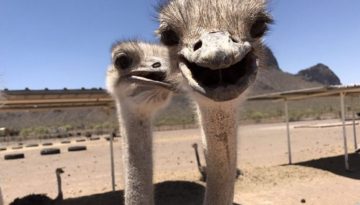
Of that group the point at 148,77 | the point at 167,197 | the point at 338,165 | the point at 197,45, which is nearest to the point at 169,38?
the point at 197,45

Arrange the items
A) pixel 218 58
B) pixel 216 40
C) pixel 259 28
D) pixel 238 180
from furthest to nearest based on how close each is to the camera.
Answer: pixel 238 180, pixel 259 28, pixel 216 40, pixel 218 58

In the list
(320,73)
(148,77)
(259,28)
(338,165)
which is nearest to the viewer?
(259,28)

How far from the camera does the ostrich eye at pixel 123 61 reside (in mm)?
4262

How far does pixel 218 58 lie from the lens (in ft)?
5.54

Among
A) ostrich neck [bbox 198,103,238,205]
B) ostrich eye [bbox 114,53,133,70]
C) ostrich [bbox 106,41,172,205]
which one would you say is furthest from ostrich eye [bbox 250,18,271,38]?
ostrich eye [bbox 114,53,133,70]

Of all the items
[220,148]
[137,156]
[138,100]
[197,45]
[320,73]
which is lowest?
[137,156]

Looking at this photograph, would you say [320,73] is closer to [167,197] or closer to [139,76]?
[167,197]

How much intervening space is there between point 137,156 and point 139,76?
0.59m

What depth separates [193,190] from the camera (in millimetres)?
9562

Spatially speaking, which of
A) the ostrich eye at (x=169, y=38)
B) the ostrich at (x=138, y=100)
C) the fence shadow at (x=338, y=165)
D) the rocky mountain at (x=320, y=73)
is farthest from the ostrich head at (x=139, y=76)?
the rocky mountain at (x=320, y=73)

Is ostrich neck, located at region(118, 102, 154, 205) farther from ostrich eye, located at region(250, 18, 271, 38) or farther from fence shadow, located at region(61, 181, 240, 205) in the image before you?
fence shadow, located at region(61, 181, 240, 205)

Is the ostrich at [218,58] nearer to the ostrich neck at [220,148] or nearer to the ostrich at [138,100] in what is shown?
the ostrich neck at [220,148]

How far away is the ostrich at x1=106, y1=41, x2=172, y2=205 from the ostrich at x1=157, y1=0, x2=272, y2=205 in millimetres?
1425

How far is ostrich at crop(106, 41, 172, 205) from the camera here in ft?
12.5
